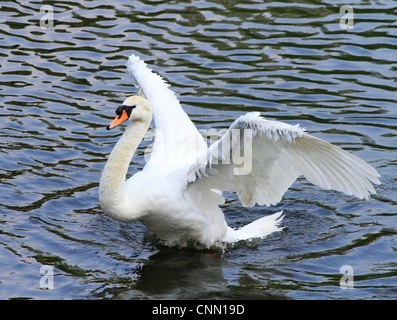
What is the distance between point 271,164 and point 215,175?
600 millimetres

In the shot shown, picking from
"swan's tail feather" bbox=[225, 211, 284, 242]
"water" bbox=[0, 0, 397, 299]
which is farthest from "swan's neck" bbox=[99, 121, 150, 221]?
"swan's tail feather" bbox=[225, 211, 284, 242]

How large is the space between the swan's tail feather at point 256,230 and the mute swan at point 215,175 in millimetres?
11

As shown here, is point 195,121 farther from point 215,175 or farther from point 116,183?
point 116,183

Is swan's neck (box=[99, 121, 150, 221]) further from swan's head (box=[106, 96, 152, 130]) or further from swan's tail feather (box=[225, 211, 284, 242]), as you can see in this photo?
swan's tail feather (box=[225, 211, 284, 242])

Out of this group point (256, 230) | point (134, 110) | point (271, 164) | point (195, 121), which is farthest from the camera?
point (195, 121)

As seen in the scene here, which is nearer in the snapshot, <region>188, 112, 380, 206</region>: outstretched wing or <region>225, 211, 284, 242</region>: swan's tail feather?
<region>188, 112, 380, 206</region>: outstretched wing

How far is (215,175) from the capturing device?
348 inches

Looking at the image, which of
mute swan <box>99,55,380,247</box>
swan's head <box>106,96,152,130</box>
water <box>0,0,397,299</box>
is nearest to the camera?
mute swan <box>99,55,380,247</box>

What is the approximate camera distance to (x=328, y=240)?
30.8 ft

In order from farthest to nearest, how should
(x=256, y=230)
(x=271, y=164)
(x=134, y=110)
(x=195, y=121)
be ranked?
(x=195, y=121) < (x=256, y=230) < (x=271, y=164) < (x=134, y=110)

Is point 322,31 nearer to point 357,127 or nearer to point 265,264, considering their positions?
point 357,127

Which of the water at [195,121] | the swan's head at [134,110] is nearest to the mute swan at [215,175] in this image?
the swan's head at [134,110]

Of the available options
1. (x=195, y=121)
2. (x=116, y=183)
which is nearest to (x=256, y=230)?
(x=116, y=183)

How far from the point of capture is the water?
8625 millimetres
